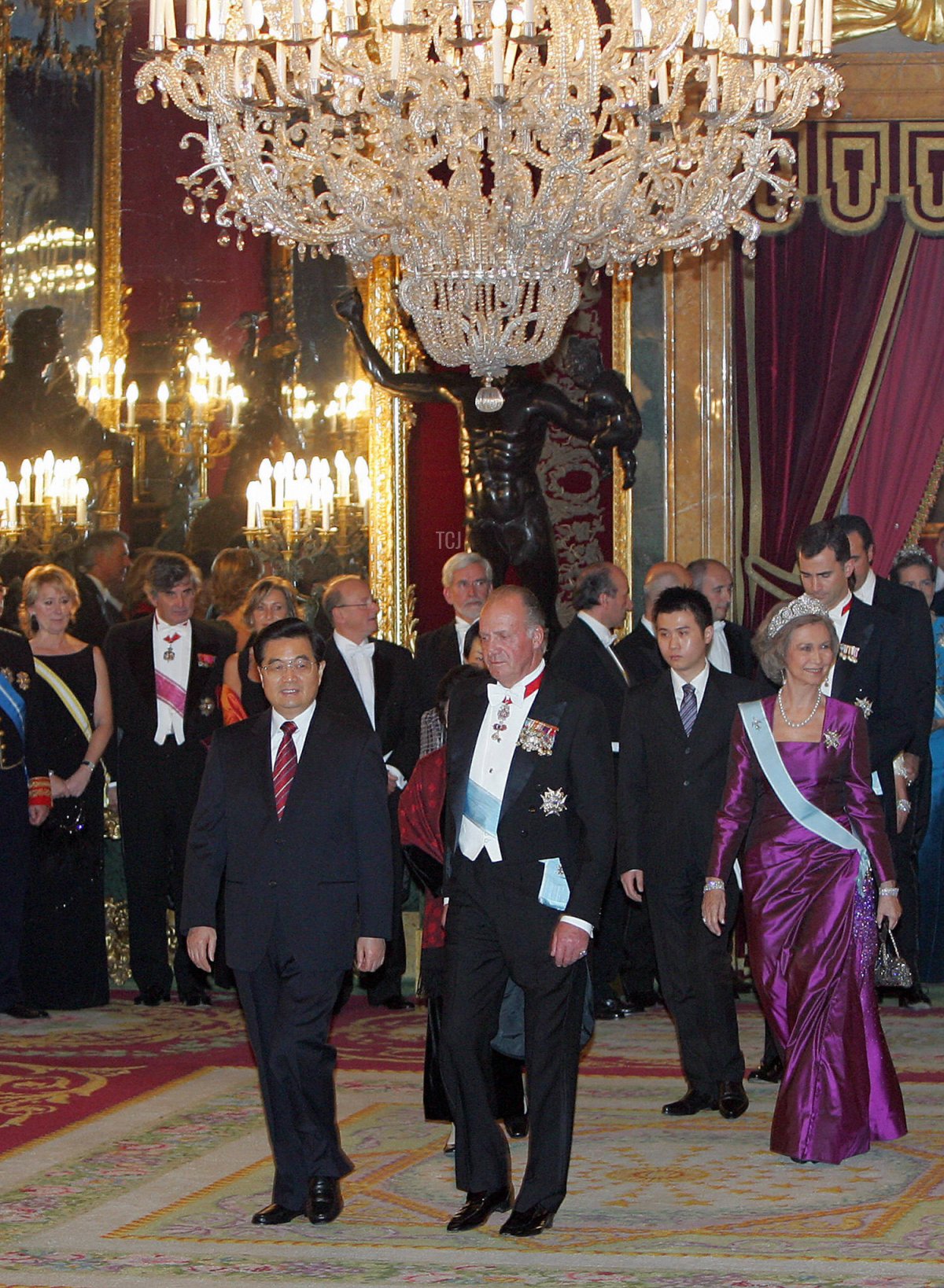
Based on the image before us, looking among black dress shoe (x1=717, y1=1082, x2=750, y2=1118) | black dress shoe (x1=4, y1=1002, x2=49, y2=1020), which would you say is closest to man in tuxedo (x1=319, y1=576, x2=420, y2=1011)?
black dress shoe (x1=4, y1=1002, x2=49, y2=1020)

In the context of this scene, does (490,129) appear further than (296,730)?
Yes

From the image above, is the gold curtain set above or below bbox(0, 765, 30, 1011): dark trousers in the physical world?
above

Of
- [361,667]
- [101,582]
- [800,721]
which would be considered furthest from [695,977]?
[101,582]

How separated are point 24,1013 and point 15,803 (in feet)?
2.82

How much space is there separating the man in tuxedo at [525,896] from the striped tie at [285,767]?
41 centimetres

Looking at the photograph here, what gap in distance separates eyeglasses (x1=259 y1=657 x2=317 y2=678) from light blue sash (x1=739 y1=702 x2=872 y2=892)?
4.68ft

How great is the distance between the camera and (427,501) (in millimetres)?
10766

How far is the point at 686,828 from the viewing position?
6324mm

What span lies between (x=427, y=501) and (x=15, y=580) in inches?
87.1

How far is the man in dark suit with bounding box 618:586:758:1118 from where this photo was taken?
624 centimetres

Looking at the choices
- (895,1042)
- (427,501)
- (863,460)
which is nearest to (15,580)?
(427,501)

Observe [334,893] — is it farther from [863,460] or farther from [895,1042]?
[863,460]

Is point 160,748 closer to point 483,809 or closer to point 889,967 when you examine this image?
point 889,967

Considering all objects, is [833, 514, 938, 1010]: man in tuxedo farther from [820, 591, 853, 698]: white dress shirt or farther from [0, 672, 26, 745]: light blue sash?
[0, 672, 26, 745]: light blue sash
